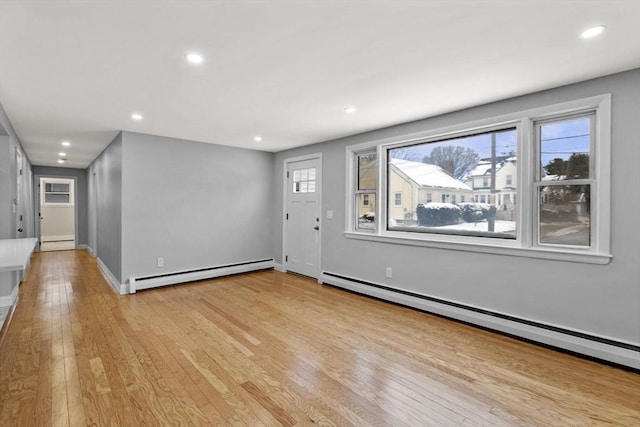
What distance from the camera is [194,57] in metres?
2.20

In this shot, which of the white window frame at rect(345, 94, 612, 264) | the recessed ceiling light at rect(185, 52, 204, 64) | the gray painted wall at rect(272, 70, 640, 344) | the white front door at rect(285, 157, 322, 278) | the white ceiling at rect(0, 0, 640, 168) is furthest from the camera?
the white front door at rect(285, 157, 322, 278)

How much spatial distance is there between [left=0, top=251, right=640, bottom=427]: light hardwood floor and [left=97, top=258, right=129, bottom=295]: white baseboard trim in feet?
1.68

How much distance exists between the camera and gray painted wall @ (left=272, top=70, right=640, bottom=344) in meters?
2.37

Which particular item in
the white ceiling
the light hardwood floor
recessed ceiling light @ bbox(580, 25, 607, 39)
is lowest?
the light hardwood floor

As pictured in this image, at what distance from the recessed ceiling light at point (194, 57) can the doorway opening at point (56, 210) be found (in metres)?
9.98

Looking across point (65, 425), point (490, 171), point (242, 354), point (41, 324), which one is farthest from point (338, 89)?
point (41, 324)

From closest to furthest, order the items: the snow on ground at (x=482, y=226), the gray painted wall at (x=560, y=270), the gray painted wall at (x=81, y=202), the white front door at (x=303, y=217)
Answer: the gray painted wall at (x=560, y=270)
the snow on ground at (x=482, y=226)
the white front door at (x=303, y=217)
the gray painted wall at (x=81, y=202)

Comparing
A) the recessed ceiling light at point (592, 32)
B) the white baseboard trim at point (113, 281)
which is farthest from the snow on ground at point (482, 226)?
the white baseboard trim at point (113, 281)

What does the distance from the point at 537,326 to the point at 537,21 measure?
2.49 m

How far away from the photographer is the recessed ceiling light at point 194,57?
7.08 ft

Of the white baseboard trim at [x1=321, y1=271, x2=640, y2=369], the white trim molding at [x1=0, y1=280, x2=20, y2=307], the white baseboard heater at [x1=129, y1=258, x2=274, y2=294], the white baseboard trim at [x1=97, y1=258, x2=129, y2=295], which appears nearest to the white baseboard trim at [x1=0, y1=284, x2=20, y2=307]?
the white trim molding at [x1=0, y1=280, x2=20, y2=307]

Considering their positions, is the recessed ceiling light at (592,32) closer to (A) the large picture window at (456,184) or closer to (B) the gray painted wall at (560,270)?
(B) the gray painted wall at (560,270)

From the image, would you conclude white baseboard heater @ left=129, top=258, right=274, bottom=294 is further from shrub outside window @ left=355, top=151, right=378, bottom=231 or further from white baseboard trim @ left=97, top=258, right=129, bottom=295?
shrub outside window @ left=355, top=151, right=378, bottom=231

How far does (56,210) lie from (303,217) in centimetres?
952
